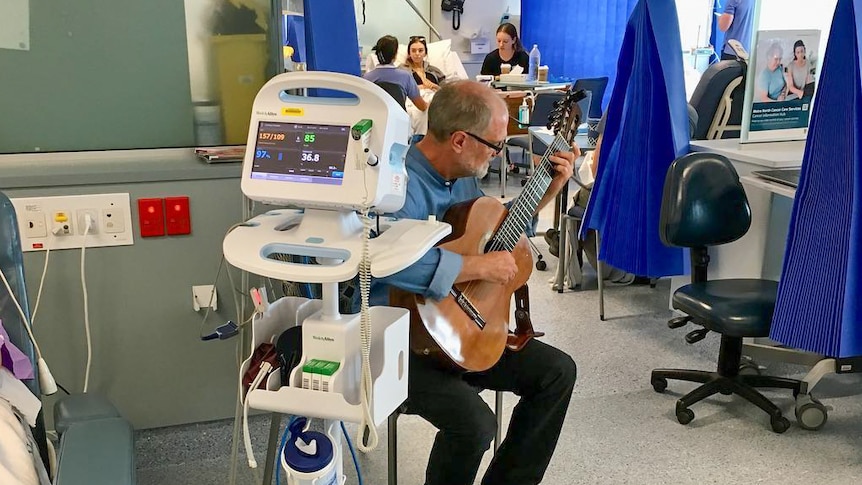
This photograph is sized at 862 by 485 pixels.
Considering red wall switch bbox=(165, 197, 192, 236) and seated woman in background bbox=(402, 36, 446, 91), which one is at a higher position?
seated woman in background bbox=(402, 36, 446, 91)

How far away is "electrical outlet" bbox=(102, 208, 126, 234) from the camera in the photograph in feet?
6.88

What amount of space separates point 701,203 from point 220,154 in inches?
62.9

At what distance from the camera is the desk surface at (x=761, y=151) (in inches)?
111

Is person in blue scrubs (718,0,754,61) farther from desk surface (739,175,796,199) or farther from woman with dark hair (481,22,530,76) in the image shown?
desk surface (739,175,796,199)

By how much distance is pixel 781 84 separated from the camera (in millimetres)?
3033

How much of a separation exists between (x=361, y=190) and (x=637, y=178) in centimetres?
210

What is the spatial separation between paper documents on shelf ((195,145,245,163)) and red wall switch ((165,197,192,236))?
133mm

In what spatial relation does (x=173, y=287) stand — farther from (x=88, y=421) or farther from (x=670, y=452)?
(x=670, y=452)

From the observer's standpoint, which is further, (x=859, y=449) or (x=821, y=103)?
(x=859, y=449)

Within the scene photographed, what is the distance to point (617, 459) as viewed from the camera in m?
2.39

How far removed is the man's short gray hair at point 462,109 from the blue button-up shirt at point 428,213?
100 mm

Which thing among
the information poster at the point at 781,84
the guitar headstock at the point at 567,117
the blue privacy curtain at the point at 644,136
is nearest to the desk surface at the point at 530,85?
the blue privacy curtain at the point at 644,136

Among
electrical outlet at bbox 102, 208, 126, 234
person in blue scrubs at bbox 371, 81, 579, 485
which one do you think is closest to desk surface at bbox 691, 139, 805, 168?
person in blue scrubs at bbox 371, 81, 579, 485

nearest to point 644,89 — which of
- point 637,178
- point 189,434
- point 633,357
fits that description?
point 637,178
